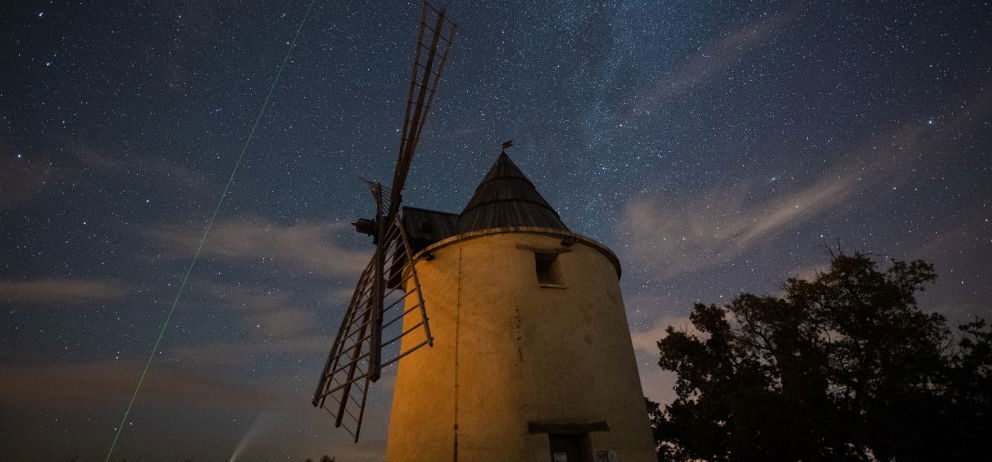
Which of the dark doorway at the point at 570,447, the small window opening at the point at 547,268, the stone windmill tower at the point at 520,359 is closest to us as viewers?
the dark doorway at the point at 570,447

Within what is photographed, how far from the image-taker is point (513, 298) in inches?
470

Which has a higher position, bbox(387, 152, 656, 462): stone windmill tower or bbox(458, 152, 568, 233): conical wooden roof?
bbox(458, 152, 568, 233): conical wooden roof

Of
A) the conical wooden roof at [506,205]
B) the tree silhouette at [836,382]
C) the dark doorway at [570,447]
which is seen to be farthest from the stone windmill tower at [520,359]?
the tree silhouette at [836,382]

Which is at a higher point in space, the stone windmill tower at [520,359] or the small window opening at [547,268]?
the small window opening at [547,268]

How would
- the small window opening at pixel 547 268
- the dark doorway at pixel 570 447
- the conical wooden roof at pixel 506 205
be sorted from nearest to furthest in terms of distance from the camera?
the dark doorway at pixel 570 447 < the small window opening at pixel 547 268 < the conical wooden roof at pixel 506 205

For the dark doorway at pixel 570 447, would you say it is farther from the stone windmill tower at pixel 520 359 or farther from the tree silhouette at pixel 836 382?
the tree silhouette at pixel 836 382

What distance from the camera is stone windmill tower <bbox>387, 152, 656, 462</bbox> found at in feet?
34.7

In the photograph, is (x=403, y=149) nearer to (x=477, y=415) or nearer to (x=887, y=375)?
(x=477, y=415)

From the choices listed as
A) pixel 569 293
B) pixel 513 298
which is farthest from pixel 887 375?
pixel 513 298

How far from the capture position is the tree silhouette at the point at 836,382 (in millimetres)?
13141

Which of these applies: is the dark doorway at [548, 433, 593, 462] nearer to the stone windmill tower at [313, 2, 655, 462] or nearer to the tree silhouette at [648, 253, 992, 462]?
the stone windmill tower at [313, 2, 655, 462]

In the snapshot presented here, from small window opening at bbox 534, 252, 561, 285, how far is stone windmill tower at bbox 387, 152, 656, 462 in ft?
0.11

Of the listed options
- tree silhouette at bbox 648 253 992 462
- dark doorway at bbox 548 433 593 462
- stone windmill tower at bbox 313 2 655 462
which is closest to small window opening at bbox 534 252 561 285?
stone windmill tower at bbox 313 2 655 462

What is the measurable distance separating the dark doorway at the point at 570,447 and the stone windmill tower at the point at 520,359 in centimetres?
2
